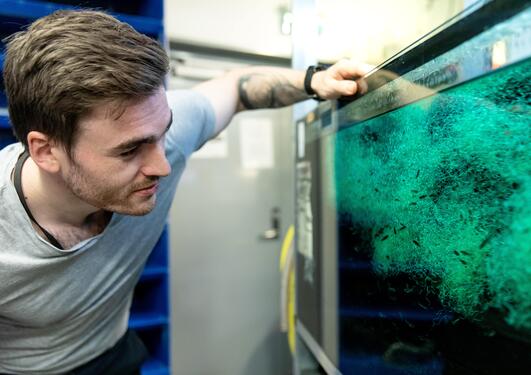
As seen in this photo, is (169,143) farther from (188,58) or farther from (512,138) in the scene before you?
(188,58)

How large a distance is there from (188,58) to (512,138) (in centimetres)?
181

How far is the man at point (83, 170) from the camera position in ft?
2.12

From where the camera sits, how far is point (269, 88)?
0.95 metres

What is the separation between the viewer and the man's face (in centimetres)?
65

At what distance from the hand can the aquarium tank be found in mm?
20

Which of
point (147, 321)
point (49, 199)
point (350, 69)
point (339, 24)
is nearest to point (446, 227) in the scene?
point (350, 69)

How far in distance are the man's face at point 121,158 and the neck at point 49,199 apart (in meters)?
0.04

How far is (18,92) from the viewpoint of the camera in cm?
69

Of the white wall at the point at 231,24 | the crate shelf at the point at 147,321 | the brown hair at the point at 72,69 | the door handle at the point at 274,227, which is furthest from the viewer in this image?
the door handle at the point at 274,227

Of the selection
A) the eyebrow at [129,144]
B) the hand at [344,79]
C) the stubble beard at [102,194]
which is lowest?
the stubble beard at [102,194]

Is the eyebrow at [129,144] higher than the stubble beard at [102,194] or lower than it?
higher

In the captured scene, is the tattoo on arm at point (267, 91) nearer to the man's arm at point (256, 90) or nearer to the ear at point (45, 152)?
the man's arm at point (256, 90)

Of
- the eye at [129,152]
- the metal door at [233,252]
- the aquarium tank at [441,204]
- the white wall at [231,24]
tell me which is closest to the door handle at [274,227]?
the metal door at [233,252]

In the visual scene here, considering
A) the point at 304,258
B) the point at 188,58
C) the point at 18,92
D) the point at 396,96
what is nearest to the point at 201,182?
the point at 188,58
